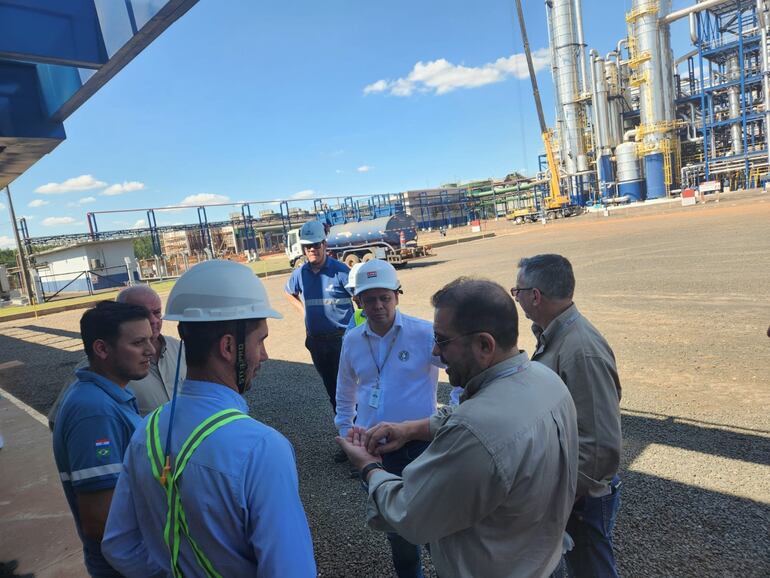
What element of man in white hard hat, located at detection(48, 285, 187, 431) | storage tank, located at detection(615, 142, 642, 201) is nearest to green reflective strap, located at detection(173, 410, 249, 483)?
man in white hard hat, located at detection(48, 285, 187, 431)

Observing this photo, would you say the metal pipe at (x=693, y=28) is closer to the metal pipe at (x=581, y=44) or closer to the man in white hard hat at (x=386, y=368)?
the metal pipe at (x=581, y=44)

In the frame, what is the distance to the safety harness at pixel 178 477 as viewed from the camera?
1.12 m

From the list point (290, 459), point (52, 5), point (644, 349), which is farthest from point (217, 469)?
point (644, 349)

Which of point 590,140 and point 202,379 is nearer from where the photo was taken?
point 202,379

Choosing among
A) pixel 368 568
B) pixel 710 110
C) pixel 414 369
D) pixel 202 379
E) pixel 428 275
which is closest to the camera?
pixel 202 379

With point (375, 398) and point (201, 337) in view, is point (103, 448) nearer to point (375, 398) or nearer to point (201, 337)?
point (201, 337)

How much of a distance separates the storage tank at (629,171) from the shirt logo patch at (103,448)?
152 feet

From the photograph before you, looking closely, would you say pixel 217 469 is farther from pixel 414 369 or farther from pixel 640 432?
pixel 640 432

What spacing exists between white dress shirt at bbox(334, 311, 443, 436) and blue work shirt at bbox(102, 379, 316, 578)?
1.46 meters

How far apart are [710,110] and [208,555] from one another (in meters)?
49.5

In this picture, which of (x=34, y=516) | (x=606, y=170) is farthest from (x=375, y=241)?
(x=606, y=170)

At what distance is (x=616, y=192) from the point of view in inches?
1711

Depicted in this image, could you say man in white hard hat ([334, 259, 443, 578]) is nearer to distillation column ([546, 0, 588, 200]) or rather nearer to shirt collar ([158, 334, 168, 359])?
shirt collar ([158, 334, 168, 359])

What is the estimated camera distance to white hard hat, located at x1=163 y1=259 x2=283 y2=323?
1230mm
